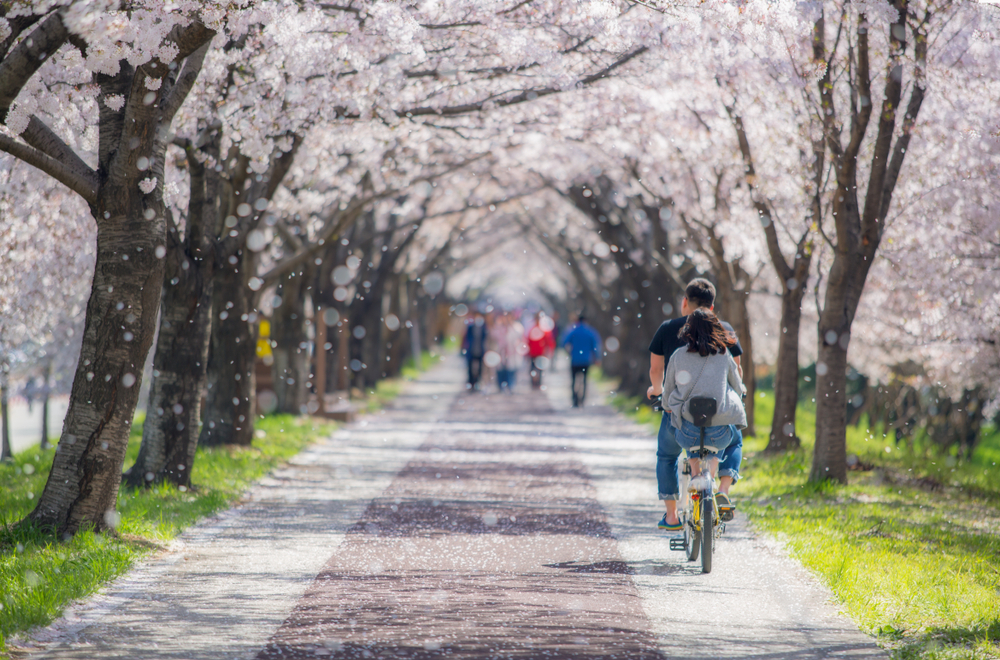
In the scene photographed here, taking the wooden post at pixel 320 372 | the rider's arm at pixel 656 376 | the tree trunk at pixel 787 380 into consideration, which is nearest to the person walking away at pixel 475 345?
the wooden post at pixel 320 372

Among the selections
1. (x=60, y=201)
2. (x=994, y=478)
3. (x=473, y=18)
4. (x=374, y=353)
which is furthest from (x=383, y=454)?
(x=374, y=353)

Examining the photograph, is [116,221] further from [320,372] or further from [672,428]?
[320,372]

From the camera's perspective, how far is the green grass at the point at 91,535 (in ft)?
19.5

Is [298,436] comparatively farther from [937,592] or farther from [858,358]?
[858,358]

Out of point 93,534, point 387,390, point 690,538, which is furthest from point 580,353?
point 93,534

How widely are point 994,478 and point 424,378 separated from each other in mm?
24453

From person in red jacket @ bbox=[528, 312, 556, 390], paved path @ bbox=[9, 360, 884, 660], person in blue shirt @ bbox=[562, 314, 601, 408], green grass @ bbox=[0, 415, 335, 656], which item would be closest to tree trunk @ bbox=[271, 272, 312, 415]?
green grass @ bbox=[0, 415, 335, 656]

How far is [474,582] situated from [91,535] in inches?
107

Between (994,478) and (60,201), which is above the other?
(60,201)

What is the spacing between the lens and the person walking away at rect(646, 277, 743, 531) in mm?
7680

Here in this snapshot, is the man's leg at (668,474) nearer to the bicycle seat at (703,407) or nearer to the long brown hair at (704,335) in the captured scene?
the bicycle seat at (703,407)

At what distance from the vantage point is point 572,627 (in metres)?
5.76

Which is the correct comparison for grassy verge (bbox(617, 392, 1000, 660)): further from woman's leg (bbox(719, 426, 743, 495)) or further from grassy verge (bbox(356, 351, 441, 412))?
grassy verge (bbox(356, 351, 441, 412))

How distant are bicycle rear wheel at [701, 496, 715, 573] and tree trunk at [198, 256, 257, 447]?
8129mm
